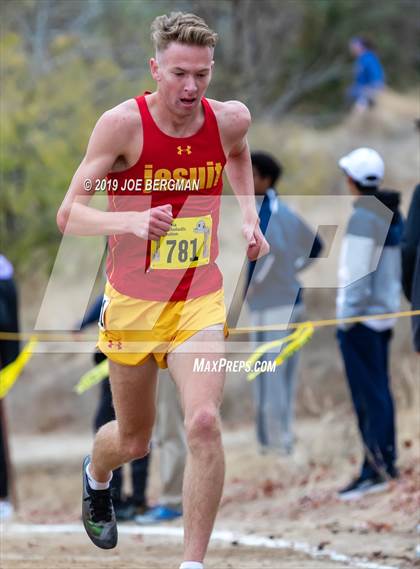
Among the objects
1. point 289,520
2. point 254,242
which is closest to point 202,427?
point 254,242

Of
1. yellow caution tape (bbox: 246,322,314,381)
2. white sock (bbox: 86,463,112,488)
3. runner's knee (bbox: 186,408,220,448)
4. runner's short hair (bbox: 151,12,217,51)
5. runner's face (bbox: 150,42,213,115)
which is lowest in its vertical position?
yellow caution tape (bbox: 246,322,314,381)

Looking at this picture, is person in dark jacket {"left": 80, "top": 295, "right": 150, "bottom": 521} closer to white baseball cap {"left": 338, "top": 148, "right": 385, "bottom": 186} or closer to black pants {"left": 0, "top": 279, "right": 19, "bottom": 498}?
black pants {"left": 0, "top": 279, "right": 19, "bottom": 498}

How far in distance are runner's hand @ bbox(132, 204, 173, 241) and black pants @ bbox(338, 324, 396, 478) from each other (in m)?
3.44

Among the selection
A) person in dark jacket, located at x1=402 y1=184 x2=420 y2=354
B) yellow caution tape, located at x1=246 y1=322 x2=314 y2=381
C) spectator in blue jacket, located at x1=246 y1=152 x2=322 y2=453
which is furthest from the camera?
spectator in blue jacket, located at x1=246 y1=152 x2=322 y2=453

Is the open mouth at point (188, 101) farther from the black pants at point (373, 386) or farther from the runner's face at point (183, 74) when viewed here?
the black pants at point (373, 386)

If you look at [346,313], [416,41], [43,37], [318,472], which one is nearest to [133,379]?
[346,313]

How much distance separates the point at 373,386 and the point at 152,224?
3.64 meters

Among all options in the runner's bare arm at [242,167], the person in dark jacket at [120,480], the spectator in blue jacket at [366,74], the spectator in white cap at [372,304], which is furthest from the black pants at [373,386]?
the spectator in blue jacket at [366,74]

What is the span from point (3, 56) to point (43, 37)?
148 inches

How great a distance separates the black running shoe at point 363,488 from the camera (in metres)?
8.12

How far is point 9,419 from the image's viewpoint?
1736 centimetres

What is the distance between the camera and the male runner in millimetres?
4910

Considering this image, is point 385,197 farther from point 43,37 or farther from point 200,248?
point 43,37

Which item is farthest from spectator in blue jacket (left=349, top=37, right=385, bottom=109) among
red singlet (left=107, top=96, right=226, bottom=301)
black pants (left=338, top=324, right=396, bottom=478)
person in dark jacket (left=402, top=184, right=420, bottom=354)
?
red singlet (left=107, top=96, right=226, bottom=301)
